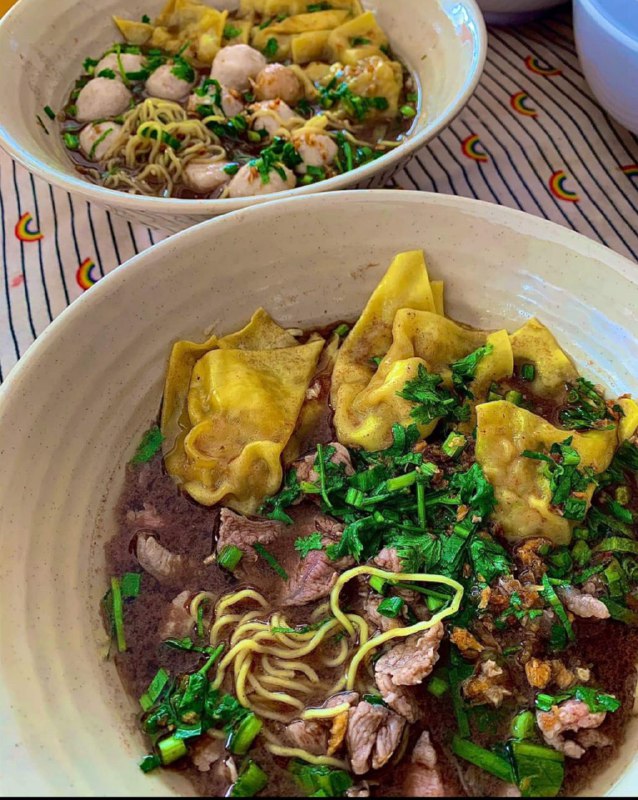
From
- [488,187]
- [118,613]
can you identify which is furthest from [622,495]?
[488,187]

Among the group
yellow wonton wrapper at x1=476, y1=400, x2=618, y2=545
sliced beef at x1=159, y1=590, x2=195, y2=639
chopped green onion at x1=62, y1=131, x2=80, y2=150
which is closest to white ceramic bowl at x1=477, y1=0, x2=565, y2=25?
chopped green onion at x1=62, y1=131, x2=80, y2=150

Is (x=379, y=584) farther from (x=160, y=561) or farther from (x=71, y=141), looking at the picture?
(x=71, y=141)

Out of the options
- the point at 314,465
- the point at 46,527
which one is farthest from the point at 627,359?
the point at 46,527

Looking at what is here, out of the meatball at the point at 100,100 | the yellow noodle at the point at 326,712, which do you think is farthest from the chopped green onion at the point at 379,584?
the meatball at the point at 100,100

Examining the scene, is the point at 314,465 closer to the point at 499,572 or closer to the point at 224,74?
the point at 499,572

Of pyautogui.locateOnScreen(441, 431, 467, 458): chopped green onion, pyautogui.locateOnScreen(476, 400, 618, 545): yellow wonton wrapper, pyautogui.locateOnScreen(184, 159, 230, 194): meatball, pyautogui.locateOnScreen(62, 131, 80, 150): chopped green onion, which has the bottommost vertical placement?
pyautogui.locateOnScreen(476, 400, 618, 545): yellow wonton wrapper

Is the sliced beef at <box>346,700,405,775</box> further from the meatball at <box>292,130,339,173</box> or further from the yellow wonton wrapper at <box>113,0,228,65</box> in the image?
the yellow wonton wrapper at <box>113,0,228,65</box>
